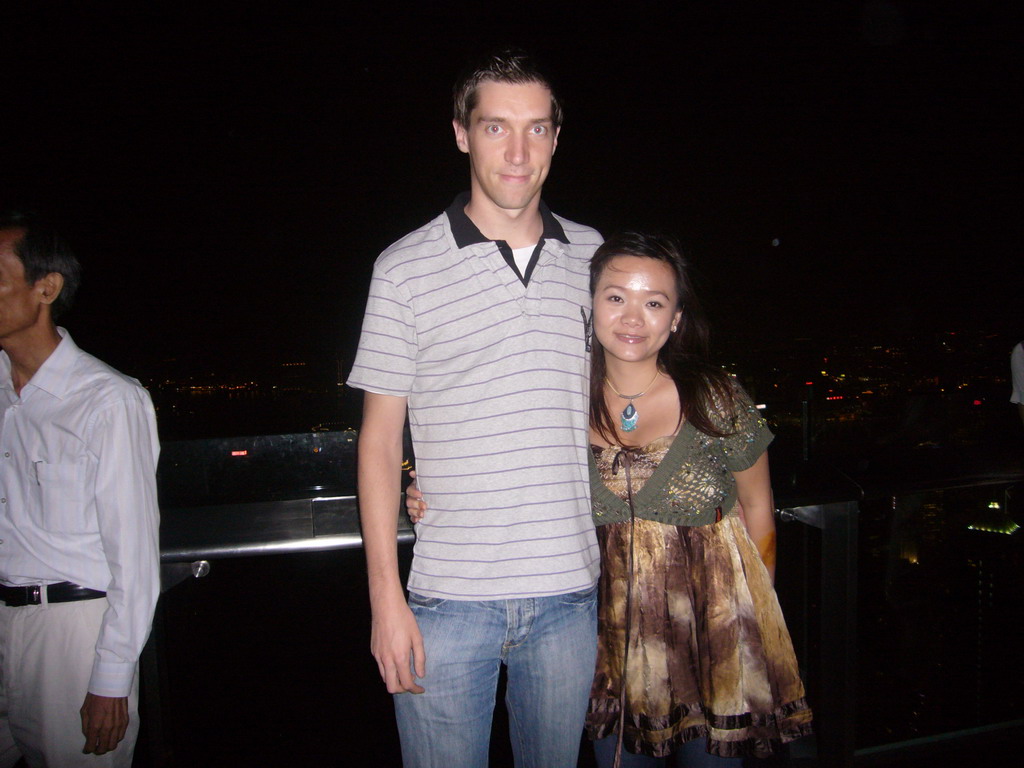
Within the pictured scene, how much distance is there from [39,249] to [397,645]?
112cm

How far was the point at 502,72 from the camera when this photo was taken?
1015 mm

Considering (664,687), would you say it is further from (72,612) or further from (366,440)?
(72,612)

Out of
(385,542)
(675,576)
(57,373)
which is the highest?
(57,373)

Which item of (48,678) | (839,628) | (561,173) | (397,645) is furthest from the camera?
(561,173)

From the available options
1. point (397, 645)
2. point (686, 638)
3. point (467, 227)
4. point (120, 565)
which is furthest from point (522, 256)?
point (120, 565)

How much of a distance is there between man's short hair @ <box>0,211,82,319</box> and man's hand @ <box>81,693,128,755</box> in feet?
2.70

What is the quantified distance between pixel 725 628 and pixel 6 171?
575 cm

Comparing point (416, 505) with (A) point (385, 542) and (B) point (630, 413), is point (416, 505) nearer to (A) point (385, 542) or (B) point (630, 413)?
(A) point (385, 542)

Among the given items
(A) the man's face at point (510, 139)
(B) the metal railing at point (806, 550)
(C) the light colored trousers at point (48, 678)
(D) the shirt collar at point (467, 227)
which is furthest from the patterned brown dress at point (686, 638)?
(C) the light colored trousers at point (48, 678)

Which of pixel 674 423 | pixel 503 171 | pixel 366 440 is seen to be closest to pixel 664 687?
pixel 674 423

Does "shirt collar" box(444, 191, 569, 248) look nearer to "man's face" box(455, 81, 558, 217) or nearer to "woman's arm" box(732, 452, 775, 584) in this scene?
"man's face" box(455, 81, 558, 217)

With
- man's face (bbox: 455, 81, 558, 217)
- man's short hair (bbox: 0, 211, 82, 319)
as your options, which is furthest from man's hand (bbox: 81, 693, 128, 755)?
man's face (bbox: 455, 81, 558, 217)

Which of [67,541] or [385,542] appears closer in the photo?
[385,542]

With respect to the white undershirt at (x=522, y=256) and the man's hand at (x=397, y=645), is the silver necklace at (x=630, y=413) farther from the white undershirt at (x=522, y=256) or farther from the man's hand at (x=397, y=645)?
the man's hand at (x=397, y=645)
